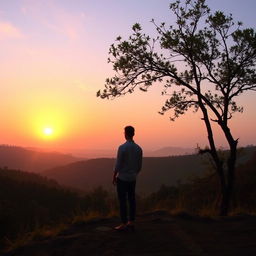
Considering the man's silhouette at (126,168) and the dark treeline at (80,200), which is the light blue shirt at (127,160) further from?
the dark treeline at (80,200)

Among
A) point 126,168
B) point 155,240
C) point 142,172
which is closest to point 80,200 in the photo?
point 126,168

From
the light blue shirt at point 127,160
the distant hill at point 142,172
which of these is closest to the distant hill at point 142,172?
the distant hill at point 142,172

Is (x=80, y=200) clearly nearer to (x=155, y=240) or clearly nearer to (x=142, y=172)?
(x=155, y=240)

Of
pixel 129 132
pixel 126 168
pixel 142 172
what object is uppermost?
pixel 129 132

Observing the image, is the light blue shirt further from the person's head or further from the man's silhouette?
the person's head

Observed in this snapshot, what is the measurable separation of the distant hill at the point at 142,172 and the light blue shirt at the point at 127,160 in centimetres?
10144

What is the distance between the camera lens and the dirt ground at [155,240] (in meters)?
8.95

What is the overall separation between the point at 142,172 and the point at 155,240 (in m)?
122

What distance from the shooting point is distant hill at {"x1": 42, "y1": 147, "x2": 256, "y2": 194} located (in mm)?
118562

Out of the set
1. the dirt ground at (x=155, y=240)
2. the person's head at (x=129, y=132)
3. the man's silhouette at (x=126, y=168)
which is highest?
the person's head at (x=129, y=132)

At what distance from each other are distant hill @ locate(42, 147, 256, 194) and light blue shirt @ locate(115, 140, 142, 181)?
101 meters

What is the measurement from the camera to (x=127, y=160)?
10383 millimetres

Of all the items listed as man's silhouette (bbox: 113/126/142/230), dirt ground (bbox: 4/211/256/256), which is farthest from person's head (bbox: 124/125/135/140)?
dirt ground (bbox: 4/211/256/256)

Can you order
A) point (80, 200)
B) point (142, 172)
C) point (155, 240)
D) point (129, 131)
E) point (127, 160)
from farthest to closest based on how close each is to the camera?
point (142, 172) < point (80, 200) < point (129, 131) < point (127, 160) < point (155, 240)
